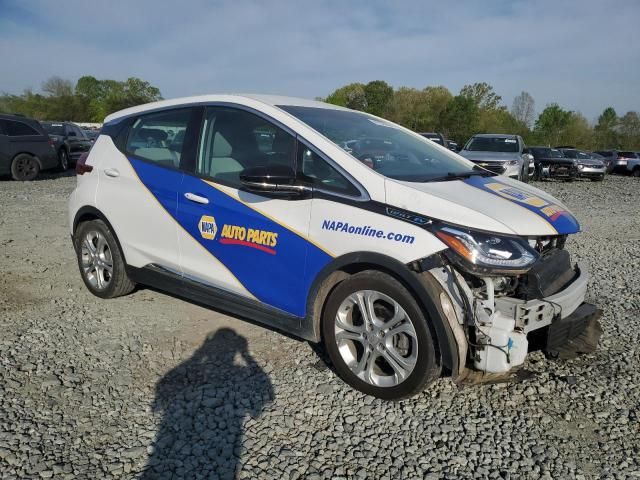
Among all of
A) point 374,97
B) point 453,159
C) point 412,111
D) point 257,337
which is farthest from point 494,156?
point 374,97

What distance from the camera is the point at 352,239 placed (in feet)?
9.89

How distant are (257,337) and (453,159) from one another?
211 centimetres

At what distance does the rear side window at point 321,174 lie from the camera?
10.2 ft

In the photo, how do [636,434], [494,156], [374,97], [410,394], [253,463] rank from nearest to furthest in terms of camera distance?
[253,463], [636,434], [410,394], [494,156], [374,97]

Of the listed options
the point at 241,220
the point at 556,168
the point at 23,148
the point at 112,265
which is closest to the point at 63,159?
the point at 23,148

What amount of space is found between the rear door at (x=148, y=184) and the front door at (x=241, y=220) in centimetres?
14

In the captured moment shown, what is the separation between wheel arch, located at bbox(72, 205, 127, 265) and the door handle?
3.45ft

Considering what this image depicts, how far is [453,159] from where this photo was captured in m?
4.07

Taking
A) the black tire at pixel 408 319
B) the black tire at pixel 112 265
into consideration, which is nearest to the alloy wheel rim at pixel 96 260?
the black tire at pixel 112 265

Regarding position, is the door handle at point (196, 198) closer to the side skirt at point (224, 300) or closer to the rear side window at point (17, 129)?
the side skirt at point (224, 300)

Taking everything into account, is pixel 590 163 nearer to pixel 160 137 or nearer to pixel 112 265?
pixel 160 137

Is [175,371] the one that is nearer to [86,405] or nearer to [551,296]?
[86,405]

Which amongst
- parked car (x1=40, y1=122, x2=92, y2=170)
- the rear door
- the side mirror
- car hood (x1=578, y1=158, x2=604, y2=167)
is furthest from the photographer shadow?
car hood (x1=578, y1=158, x2=604, y2=167)

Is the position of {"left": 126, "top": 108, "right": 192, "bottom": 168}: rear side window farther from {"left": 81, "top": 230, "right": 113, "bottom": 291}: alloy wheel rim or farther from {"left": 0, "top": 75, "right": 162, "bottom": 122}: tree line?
{"left": 0, "top": 75, "right": 162, "bottom": 122}: tree line
